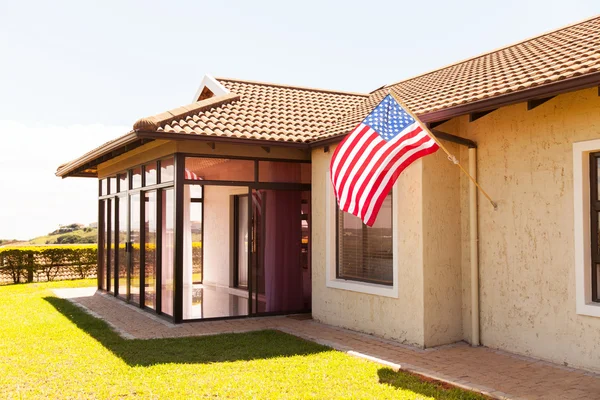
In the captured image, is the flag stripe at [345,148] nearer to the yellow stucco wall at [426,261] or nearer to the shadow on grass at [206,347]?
the yellow stucco wall at [426,261]

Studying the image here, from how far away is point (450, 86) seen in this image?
9.71 meters

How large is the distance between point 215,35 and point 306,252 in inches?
356

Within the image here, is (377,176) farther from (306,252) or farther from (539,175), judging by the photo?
(306,252)

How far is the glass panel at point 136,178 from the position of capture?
1204 cm

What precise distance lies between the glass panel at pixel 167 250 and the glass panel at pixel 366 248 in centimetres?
308

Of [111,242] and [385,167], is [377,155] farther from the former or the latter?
[111,242]

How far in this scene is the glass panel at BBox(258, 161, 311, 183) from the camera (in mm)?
10945

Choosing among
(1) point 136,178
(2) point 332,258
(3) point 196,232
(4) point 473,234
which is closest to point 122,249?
(1) point 136,178

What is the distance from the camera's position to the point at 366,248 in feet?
31.4

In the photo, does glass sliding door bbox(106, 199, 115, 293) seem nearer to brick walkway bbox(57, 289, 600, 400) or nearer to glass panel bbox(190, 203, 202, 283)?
glass panel bbox(190, 203, 202, 283)

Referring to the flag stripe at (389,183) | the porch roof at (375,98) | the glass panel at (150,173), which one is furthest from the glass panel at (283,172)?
the flag stripe at (389,183)

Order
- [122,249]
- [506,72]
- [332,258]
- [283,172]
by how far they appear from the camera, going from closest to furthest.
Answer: [506,72] < [332,258] < [283,172] < [122,249]

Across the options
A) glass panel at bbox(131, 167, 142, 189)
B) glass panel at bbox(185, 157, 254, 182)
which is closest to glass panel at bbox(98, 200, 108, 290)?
glass panel at bbox(131, 167, 142, 189)

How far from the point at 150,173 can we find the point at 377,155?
5.76m
